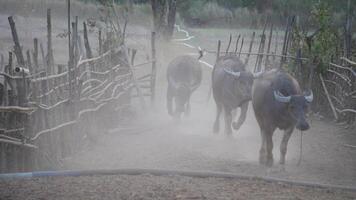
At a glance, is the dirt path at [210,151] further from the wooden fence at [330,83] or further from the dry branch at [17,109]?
the dry branch at [17,109]

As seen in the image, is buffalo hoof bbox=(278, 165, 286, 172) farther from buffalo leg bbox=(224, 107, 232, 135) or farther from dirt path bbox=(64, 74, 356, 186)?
buffalo leg bbox=(224, 107, 232, 135)

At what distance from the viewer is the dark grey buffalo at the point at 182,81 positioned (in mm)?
13336

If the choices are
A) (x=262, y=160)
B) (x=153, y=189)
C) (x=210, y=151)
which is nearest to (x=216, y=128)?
(x=210, y=151)

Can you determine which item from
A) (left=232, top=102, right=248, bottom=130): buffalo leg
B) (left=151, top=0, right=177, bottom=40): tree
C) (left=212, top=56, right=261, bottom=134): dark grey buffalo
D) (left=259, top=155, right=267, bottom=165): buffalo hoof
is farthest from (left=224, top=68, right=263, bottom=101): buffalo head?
(left=151, top=0, right=177, bottom=40): tree

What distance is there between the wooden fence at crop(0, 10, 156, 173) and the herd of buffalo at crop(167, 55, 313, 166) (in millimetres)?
1387

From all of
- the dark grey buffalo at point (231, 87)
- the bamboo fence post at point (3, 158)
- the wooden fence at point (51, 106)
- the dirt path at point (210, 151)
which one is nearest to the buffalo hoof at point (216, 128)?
the dark grey buffalo at point (231, 87)

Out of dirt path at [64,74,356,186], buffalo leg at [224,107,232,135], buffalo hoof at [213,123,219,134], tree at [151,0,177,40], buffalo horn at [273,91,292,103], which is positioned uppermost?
tree at [151,0,177,40]

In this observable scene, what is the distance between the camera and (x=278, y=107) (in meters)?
9.34

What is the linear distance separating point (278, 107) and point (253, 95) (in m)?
0.84

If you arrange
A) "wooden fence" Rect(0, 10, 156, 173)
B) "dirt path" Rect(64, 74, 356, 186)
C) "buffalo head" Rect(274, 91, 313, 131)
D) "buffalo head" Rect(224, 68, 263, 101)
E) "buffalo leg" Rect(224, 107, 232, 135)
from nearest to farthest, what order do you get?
1. "wooden fence" Rect(0, 10, 156, 173)
2. "buffalo head" Rect(274, 91, 313, 131)
3. "dirt path" Rect(64, 74, 356, 186)
4. "buffalo head" Rect(224, 68, 263, 101)
5. "buffalo leg" Rect(224, 107, 232, 135)

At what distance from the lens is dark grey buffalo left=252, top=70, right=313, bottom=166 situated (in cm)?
910

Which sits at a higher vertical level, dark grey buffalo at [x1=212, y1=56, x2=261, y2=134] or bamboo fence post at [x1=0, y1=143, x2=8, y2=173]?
dark grey buffalo at [x1=212, y1=56, x2=261, y2=134]

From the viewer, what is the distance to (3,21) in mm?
27422

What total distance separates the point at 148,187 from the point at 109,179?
65 cm
